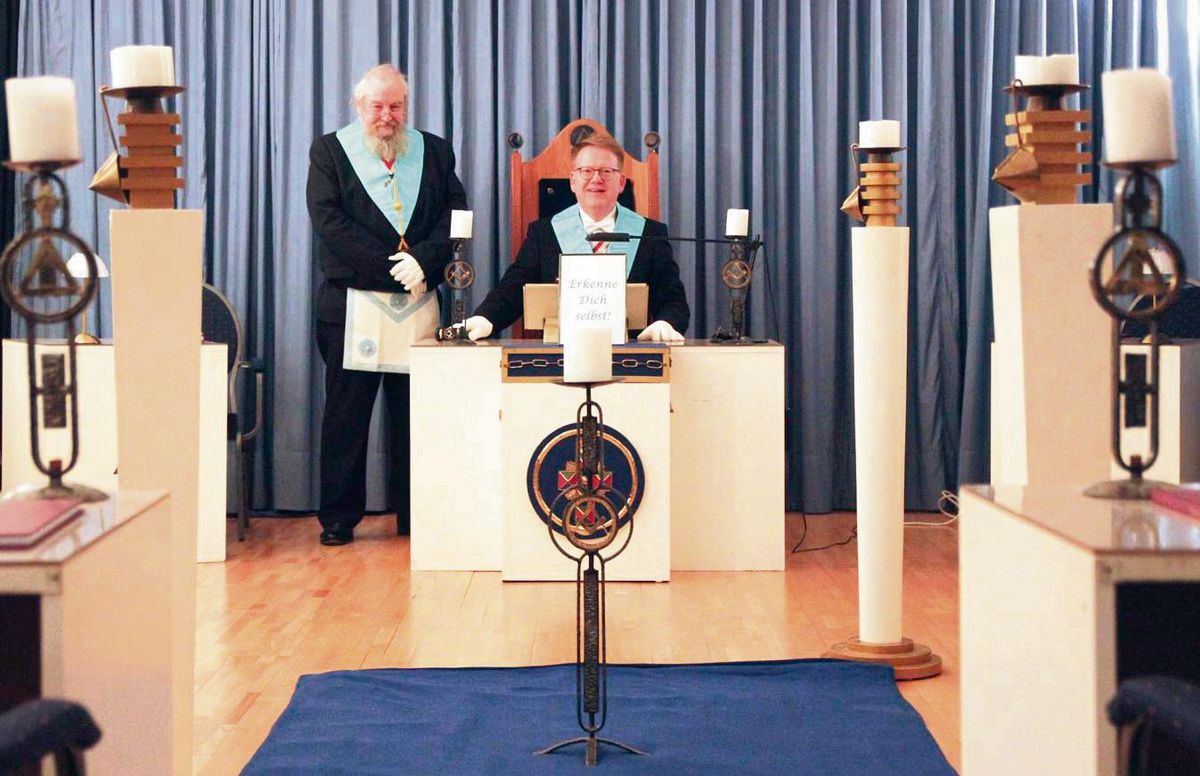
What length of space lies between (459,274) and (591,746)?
2359mm

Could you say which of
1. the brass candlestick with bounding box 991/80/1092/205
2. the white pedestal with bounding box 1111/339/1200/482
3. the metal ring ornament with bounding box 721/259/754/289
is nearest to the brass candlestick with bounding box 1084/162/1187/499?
the brass candlestick with bounding box 991/80/1092/205

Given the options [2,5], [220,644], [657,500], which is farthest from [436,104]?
[220,644]

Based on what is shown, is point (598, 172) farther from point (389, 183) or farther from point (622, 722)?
point (622, 722)

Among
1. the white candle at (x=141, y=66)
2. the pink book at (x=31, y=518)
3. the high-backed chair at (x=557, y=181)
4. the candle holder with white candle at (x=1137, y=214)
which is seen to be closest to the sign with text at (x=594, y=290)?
the high-backed chair at (x=557, y=181)

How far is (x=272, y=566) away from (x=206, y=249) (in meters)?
1.60

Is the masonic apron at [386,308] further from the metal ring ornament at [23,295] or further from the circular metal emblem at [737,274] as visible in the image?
the metal ring ornament at [23,295]

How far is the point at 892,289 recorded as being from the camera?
3354 millimetres

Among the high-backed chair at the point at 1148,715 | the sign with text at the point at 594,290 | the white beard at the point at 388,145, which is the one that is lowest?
the high-backed chair at the point at 1148,715

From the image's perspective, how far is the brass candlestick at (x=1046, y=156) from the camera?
2.49 metres

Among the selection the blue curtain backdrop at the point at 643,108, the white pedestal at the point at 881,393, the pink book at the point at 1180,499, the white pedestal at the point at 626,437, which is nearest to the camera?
the pink book at the point at 1180,499

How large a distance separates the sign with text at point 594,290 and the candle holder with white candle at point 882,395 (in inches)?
55.5

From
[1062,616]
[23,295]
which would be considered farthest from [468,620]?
[1062,616]

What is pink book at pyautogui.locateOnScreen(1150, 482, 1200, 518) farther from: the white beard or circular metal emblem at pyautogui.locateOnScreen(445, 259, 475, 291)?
the white beard

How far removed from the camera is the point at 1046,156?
8.21 ft
